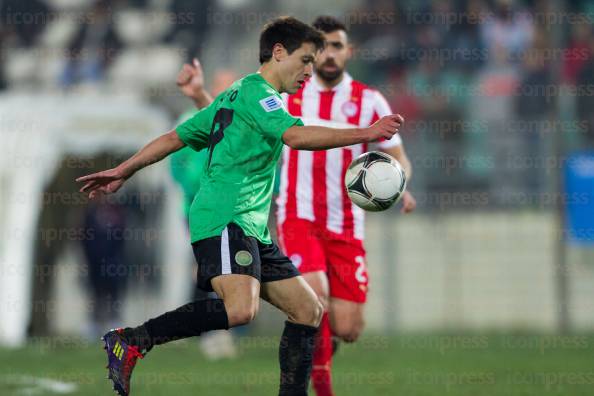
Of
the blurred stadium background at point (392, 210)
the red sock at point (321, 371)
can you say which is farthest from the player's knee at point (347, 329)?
the blurred stadium background at point (392, 210)

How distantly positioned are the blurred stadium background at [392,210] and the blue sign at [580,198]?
20mm

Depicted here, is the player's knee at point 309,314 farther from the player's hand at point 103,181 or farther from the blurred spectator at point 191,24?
the blurred spectator at point 191,24

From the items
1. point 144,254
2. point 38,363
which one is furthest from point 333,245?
point 144,254

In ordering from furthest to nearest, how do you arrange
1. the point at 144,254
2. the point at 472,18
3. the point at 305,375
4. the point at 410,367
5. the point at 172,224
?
the point at 472,18 < the point at 144,254 < the point at 172,224 < the point at 410,367 < the point at 305,375

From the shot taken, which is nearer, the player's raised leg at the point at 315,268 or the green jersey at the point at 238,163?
the green jersey at the point at 238,163

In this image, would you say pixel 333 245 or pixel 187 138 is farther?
pixel 333 245

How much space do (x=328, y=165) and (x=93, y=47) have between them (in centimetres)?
988

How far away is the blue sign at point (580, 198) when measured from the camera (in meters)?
13.9

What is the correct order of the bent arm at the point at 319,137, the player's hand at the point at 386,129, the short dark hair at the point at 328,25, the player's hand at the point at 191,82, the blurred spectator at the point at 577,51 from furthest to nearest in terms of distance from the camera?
the blurred spectator at the point at 577,51 → the short dark hair at the point at 328,25 → the player's hand at the point at 191,82 → the bent arm at the point at 319,137 → the player's hand at the point at 386,129

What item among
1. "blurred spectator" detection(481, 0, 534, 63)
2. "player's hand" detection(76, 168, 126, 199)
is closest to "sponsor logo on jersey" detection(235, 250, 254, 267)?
"player's hand" detection(76, 168, 126, 199)

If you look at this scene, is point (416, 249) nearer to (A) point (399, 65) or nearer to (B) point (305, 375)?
(A) point (399, 65)

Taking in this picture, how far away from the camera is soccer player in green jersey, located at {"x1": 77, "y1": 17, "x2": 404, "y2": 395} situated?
17.9ft

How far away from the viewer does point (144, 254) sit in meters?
15.7

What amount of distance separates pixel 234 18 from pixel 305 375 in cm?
1175
